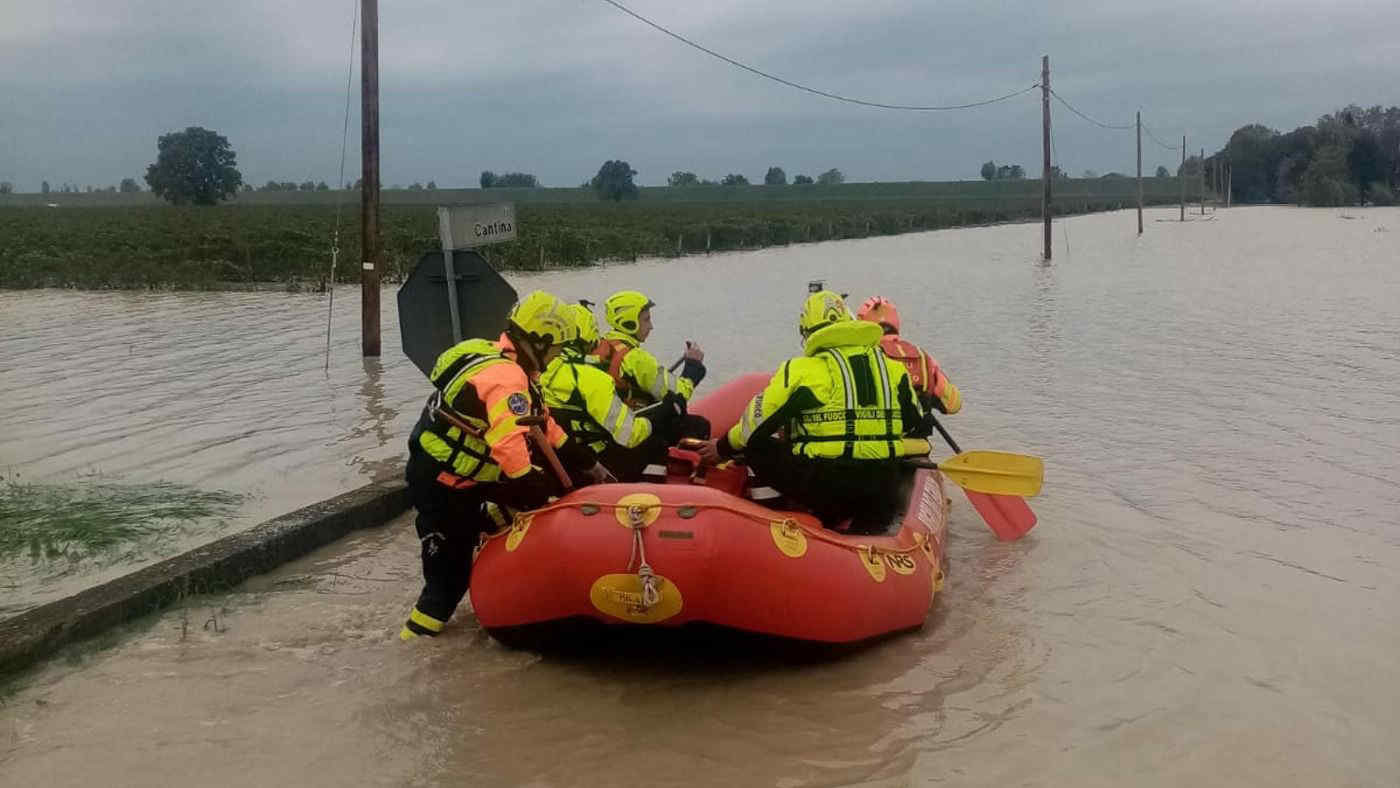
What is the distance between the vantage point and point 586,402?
5.66m

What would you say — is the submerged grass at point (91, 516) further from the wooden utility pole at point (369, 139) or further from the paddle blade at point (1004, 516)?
the wooden utility pole at point (369, 139)

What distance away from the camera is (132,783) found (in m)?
4.19

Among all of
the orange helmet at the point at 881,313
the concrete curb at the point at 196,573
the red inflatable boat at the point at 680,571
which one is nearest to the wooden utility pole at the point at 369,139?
the concrete curb at the point at 196,573

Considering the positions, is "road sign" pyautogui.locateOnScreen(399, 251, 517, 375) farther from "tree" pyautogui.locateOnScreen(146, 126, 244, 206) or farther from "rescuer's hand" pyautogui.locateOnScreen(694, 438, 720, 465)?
"tree" pyautogui.locateOnScreen(146, 126, 244, 206)

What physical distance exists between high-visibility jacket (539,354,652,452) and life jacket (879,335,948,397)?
97.3 inches

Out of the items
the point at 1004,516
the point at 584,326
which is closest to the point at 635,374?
the point at 584,326

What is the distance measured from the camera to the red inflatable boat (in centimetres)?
472

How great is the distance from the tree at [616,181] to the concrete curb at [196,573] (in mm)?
100217

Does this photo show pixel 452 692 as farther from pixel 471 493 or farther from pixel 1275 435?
pixel 1275 435

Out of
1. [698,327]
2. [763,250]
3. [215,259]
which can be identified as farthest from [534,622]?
[763,250]

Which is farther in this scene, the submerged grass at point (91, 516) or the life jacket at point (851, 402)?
the submerged grass at point (91, 516)

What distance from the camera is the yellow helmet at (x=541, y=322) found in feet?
17.9

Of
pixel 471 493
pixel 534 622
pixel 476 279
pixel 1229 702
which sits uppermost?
pixel 476 279

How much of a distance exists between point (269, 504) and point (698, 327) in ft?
38.5
